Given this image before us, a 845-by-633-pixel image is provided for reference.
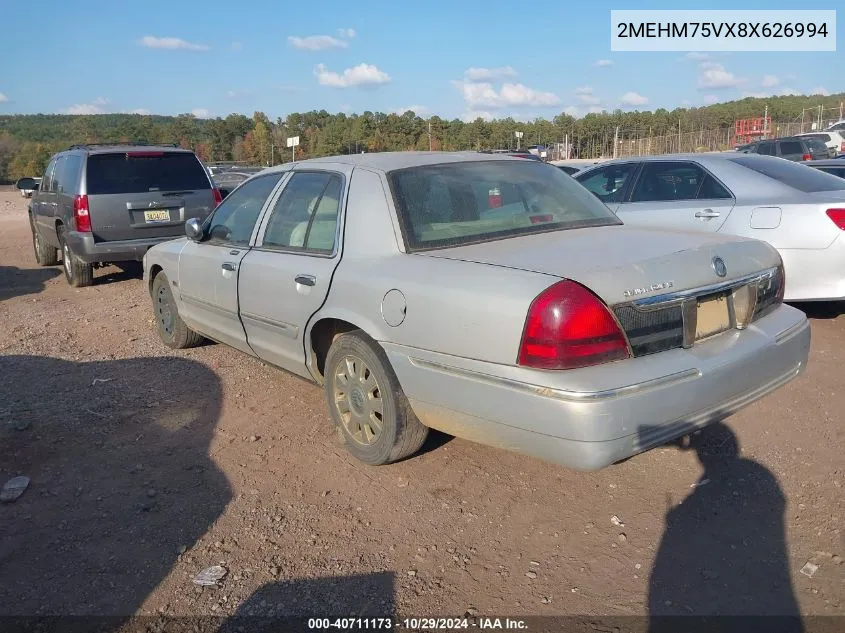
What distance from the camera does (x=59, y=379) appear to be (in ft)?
17.5

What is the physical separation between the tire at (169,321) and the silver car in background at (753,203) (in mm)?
3743

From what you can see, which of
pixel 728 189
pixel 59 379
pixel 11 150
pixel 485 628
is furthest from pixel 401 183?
pixel 11 150

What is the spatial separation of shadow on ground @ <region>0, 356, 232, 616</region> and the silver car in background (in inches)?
144

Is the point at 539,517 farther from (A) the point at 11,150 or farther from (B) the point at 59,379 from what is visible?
(A) the point at 11,150

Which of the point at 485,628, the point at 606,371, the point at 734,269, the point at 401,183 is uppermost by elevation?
the point at 401,183

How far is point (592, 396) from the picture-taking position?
2752 millimetres

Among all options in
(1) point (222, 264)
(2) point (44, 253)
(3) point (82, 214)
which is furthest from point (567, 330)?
(2) point (44, 253)

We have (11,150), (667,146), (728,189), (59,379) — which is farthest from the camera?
(11,150)

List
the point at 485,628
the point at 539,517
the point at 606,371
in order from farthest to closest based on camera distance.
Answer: the point at 539,517
the point at 606,371
the point at 485,628

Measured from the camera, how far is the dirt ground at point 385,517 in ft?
9.04

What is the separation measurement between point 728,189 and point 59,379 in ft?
18.6

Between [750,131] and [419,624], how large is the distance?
157ft

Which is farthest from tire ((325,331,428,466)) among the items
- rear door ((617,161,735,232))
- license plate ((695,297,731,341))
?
rear door ((617,161,735,232))

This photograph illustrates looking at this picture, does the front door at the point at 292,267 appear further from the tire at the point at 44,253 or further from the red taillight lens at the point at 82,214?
the tire at the point at 44,253
